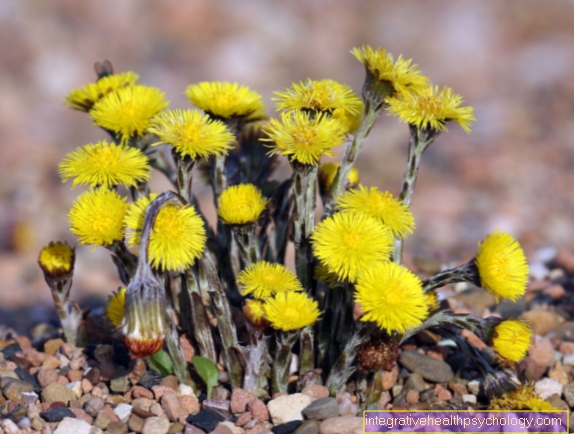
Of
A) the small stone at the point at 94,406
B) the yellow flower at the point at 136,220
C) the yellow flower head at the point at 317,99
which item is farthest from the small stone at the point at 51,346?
the yellow flower head at the point at 317,99

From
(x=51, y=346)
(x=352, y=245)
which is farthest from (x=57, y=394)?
(x=352, y=245)

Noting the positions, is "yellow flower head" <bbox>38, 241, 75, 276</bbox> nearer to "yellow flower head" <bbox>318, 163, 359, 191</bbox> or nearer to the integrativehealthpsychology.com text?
"yellow flower head" <bbox>318, 163, 359, 191</bbox>

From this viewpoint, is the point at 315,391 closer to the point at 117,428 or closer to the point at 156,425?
the point at 156,425

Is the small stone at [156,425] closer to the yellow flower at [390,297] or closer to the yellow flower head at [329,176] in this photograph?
the yellow flower at [390,297]

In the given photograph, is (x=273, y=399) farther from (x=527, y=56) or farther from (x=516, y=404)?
(x=527, y=56)

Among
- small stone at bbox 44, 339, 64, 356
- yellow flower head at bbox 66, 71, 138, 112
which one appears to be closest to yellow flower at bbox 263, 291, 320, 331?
yellow flower head at bbox 66, 71, 138, 112

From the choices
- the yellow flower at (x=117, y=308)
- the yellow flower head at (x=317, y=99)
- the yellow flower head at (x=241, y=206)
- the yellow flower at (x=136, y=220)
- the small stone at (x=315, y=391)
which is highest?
the yellow flower head at (x=317, y=99)
